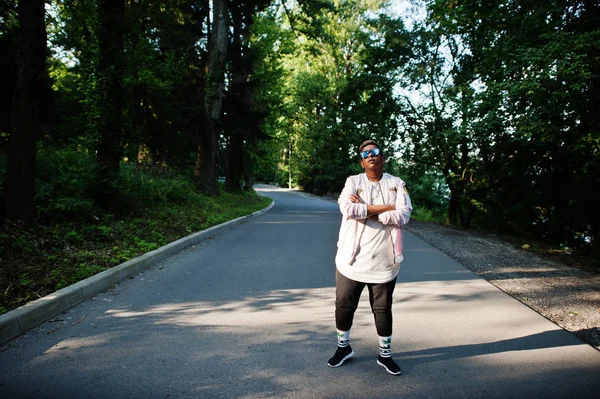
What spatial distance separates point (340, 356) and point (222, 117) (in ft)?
61.0

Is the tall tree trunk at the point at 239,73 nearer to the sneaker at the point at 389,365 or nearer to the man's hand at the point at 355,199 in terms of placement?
the man's hand at the point at 355,199

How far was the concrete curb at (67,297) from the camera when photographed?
11.7 ft

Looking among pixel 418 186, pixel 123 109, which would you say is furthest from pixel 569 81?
pixel 418 186

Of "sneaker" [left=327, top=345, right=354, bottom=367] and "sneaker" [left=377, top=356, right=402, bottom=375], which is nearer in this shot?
"sneaker" [left=377, top=356, right=402, bottom=375]

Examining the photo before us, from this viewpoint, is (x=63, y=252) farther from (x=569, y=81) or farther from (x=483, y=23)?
(x=483, y=23)

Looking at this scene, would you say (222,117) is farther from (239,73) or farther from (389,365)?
(389,365)

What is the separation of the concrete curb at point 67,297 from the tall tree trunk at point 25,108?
2.43m

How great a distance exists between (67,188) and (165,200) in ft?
14.6

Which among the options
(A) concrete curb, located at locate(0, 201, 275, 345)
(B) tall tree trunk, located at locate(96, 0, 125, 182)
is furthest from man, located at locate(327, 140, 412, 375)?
(B) tall tree trunk, located at locate(96, 0, 125, 182)

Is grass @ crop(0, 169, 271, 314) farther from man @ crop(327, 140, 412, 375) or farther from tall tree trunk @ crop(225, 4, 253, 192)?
tall tree trunk @ crop(225, 4, 253, 192)

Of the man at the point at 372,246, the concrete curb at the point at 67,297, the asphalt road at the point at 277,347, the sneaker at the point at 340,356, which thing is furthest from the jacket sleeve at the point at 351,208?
the concrete curb at the point at 67,297

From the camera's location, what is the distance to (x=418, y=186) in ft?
94.1

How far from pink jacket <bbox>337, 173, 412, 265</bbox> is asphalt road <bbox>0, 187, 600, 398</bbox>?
0.99 m

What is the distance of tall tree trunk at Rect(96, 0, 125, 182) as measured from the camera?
912 cm
